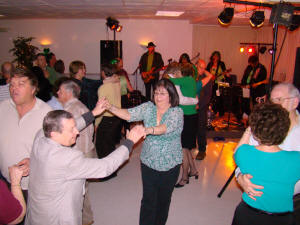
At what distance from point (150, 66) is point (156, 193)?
6.26 meters

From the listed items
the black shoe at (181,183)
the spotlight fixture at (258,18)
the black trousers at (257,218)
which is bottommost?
the black shoe at (181,183)

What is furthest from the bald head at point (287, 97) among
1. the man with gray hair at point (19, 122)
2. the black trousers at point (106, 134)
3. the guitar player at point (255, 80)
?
the guitar player at point (255, 80)

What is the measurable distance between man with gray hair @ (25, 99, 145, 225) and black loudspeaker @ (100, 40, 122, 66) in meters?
7.15

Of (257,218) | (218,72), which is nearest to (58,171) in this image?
(257,218)

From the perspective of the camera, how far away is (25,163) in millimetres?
1836

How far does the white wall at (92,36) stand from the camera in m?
8.68

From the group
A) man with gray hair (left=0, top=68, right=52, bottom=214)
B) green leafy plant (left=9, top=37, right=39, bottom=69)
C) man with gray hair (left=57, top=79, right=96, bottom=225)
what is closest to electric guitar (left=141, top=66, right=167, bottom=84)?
green leafy plant (left=9, top=37, right=39, bottom=69)

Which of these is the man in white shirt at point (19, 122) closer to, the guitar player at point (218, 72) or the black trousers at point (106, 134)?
the black trousers at point (106, 134)

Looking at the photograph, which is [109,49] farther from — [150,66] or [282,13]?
[282,13]

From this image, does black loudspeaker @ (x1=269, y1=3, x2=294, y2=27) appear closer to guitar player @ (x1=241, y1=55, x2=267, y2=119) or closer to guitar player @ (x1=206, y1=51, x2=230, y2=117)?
guitar player @ (x1=241, y1=55, x2=267, y2=119)

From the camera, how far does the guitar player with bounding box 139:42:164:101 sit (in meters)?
7.95

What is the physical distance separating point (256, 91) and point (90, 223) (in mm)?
5361

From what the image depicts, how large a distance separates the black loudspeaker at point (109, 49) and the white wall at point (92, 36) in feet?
1.53

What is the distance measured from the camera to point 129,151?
1.67 meters
